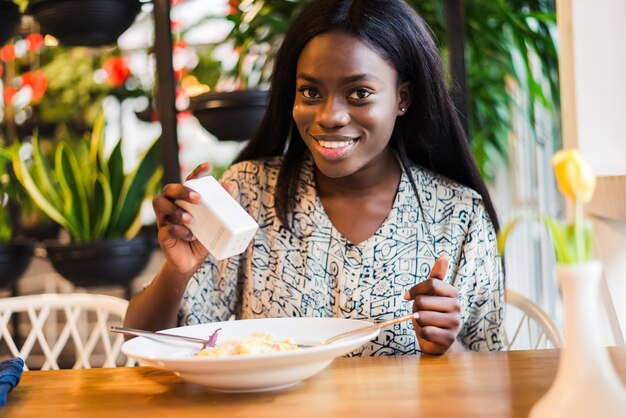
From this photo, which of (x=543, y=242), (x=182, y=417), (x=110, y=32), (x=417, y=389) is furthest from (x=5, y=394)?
(x=543, y=242)

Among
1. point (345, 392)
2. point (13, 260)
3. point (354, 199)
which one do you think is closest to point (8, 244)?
point (13, 260)

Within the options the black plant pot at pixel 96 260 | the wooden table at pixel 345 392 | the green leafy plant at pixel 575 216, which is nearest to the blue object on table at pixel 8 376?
the wooden table at pixel 345 392

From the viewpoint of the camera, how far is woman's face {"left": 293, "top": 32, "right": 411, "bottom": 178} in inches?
58.7

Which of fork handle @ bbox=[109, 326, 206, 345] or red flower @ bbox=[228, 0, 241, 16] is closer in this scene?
fork handle @ bbox=[109, 326, 206, 345]

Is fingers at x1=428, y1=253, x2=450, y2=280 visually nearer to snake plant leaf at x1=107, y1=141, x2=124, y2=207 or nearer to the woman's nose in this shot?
the woman's nose

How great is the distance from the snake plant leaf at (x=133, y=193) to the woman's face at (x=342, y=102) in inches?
46.2

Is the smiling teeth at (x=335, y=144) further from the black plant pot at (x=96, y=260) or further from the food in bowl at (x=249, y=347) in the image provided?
the black plant pot at (x=96, y=260)

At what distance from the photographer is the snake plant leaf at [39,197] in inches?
100.0

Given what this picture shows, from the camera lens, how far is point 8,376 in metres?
1.08

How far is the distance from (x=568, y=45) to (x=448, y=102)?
0.46m

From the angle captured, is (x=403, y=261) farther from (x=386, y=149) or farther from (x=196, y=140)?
(x=196, y=140)

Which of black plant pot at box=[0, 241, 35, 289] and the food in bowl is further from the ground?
black plant pot at box=[0, 241, 35, 289]

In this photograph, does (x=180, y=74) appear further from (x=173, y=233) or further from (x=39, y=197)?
(x=173, y=233)

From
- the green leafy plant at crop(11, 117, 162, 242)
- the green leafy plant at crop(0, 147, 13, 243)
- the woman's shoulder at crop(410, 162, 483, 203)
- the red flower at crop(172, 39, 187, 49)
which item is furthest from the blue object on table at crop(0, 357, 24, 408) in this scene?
the red flower at crop(172, 39, 187, 49)
